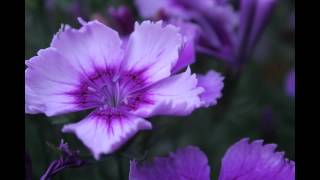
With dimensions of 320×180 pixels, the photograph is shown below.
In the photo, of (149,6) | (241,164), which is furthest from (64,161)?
(149,6)

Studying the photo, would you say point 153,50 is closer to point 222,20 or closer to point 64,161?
point 64,161

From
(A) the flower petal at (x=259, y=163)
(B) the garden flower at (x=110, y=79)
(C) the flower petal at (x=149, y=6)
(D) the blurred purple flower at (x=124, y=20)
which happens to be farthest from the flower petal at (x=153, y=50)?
(C) the flower petal at (x=149, y=6)

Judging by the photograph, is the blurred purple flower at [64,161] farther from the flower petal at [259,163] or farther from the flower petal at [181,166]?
the flower petal at [259,163]

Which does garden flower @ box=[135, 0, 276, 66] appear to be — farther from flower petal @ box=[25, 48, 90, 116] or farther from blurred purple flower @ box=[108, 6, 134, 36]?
flower petal @ box=[25, 48, 90, 116]

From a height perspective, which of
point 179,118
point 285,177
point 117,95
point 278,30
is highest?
point 278,30

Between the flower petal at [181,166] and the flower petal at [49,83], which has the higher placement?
the flower petal at [49,83]

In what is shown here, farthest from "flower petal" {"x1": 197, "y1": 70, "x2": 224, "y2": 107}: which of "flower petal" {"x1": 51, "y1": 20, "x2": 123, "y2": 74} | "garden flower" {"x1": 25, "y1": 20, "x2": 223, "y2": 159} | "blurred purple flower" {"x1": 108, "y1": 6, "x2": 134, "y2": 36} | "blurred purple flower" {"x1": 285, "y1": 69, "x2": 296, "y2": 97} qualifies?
A: "blurred purple flower" {"x1": 285, "y1": 69, "x2": 296, "y2": 97}

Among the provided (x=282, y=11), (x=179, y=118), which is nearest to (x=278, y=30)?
(x=282, y=11)
